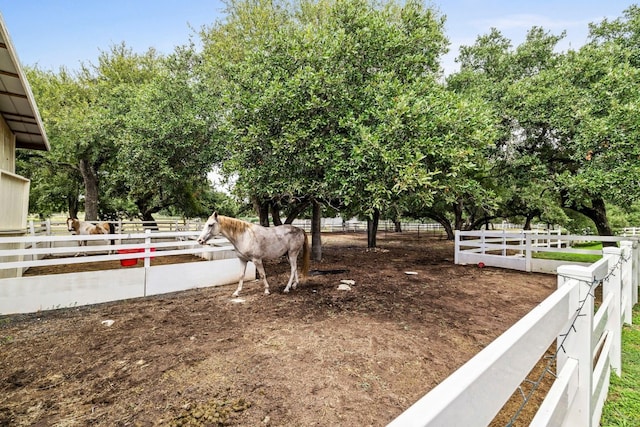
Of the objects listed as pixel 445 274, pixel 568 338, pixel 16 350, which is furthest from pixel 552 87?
pixel 16 350

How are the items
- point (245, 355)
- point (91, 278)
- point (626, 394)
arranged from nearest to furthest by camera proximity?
point (626, 394) → point (245, 355) → point (91, 278)

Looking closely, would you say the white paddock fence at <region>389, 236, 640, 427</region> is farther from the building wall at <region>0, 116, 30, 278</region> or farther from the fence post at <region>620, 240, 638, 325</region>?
the building wall at <region>0, 116, 30, 278</region>

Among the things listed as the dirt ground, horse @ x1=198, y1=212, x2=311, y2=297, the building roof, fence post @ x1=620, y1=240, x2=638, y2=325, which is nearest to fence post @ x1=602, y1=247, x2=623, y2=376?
fence post @ x1=620, y1=240, x2=638, y2=325

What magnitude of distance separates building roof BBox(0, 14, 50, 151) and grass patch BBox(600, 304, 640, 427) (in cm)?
982

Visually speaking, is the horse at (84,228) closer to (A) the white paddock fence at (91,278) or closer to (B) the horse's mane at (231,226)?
(A) the white paddock fence at (91,278)

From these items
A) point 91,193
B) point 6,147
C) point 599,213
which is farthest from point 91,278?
point 599,213

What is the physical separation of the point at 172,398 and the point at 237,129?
20.1 ft

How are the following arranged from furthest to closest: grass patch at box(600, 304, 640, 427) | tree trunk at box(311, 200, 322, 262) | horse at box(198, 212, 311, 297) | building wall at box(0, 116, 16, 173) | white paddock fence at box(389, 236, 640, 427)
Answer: tree trunk at box(311, 200, 322, 262) → building wall at box(0, 116, 16, 173) → horse at box(198, 212, 311, 297) → grass patch at box(600, 304, 640, 427) → white paddock fence at box(389, 236, 640, 427)

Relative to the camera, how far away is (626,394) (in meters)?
2.96

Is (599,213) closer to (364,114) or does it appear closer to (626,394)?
(364,114)

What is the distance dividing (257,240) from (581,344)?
5681 millimetres

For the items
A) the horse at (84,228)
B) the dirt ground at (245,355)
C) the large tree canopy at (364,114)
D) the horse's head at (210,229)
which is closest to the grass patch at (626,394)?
the dirt ground at (245,355)

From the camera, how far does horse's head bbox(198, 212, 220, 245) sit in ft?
20.4

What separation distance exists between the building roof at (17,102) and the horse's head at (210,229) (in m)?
4.78
